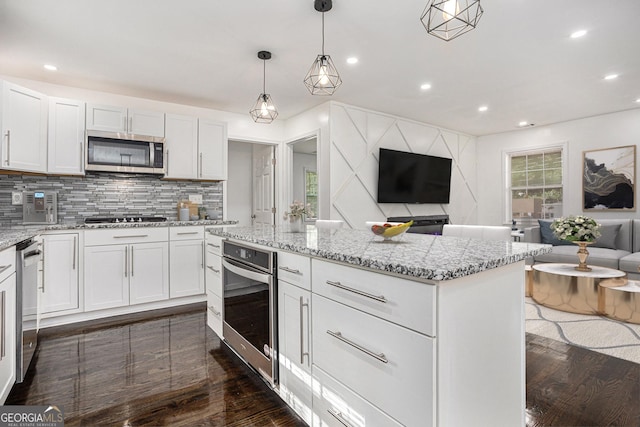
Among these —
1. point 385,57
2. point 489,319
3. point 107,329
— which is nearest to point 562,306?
point 489,319

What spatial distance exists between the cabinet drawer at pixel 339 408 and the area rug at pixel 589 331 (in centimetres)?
225

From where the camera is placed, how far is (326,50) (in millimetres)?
3027

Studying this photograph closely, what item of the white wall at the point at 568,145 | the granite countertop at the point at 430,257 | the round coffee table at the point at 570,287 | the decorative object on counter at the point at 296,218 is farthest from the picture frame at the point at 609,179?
the decorative object on counter at the point at 296,218

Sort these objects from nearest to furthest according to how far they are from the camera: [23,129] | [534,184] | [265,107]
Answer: [265,107] < [23,129] < [534,184]

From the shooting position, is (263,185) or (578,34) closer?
(578,34)

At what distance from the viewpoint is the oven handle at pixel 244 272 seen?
183cm

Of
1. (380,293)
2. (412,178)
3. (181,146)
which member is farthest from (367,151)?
(380,293)

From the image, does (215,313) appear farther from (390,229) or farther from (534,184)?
(534,184)

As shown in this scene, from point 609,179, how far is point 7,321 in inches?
279

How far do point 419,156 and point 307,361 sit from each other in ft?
14.9

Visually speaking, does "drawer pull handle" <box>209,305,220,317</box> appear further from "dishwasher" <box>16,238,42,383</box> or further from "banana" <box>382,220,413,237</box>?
"banana" <box>382,220,413,237</box>

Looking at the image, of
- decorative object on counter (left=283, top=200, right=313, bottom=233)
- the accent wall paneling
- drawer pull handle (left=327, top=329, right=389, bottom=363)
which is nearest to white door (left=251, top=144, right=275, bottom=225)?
the accent wall paneling

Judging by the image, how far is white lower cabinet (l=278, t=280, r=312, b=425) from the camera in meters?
1.55

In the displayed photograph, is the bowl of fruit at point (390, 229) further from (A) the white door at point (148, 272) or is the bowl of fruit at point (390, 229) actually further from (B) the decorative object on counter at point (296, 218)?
(A) the white door at point (148, 272)
